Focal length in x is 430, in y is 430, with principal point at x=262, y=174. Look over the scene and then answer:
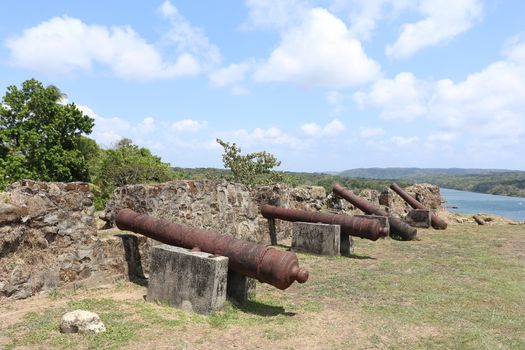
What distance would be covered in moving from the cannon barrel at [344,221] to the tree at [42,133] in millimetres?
19458

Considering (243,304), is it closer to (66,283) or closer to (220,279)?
(220,279)

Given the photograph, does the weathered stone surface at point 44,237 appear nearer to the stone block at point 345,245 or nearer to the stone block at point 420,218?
the stone block at point 345,245

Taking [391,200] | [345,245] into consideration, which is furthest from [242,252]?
[391,200]

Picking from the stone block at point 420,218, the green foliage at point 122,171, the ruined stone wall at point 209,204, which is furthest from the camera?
the green foliage at point 122,171

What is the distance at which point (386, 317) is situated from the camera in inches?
228

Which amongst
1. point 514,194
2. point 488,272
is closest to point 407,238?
point 488,272

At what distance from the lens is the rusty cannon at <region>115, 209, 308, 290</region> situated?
5.62m

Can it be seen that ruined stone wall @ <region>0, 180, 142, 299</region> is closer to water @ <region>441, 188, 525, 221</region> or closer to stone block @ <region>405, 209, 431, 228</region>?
stone block @ <region>405, 209, 431, 228</region>

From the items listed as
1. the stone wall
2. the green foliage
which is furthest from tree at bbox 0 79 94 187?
the stone wall

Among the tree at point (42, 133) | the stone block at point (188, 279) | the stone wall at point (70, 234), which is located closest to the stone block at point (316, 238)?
the stone wall at point (70, 234)

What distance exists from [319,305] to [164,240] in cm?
253

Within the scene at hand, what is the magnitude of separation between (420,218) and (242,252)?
1373cm

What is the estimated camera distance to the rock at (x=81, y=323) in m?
4.65

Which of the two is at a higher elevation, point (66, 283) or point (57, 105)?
point (57, 105)
